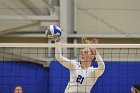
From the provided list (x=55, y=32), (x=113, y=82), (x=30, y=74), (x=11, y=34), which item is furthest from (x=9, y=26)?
(x=55, y=32)

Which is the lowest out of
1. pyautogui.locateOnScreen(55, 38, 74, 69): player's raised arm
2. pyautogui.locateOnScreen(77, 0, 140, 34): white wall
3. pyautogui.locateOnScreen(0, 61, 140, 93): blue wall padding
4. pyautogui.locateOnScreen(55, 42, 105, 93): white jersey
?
pyautogui.locateOnScreen(0, 61, 140, 93): blue wall padding

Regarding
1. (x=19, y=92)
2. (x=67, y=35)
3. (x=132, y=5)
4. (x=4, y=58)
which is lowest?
(x=19, y=92)

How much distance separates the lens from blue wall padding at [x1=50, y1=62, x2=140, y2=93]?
5.02 metres

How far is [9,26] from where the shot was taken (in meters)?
5.73

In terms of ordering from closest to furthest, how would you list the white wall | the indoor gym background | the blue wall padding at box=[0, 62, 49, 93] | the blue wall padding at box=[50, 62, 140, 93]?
1. the blue wall padding at box=[50, 62, 140, 93]
2. the blue wall padding at box=[0, 62, 49, 93]
3. the indoor gym background
4. the white wall

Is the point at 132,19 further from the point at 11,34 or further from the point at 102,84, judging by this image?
the point at 11,34

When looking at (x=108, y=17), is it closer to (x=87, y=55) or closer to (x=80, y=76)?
(x=87, y=55)

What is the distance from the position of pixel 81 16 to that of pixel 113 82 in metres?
1.43

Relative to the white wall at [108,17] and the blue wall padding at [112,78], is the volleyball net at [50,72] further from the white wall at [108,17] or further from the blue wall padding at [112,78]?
the white wall at [108,17]

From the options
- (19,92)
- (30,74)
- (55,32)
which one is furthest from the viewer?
(30,74)

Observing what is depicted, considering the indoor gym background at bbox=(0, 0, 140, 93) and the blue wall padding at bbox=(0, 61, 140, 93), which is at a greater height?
the indoor gym background at bbox=(0, 0, 140, 93)

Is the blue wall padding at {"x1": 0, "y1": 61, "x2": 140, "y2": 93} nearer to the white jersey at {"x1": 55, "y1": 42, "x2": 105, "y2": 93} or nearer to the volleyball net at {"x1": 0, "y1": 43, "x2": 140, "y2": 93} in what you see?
the volleyball net at {"x1": 0, "y1": 43, "x2": 140, "y2": 93}

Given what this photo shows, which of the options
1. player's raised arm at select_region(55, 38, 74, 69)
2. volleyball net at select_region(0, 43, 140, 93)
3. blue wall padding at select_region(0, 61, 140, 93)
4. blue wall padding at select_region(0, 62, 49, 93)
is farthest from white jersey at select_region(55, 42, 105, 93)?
blue wall padding at select_region(0, 62, 49, 93)

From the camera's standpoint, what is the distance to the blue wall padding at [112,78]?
5020 mm
